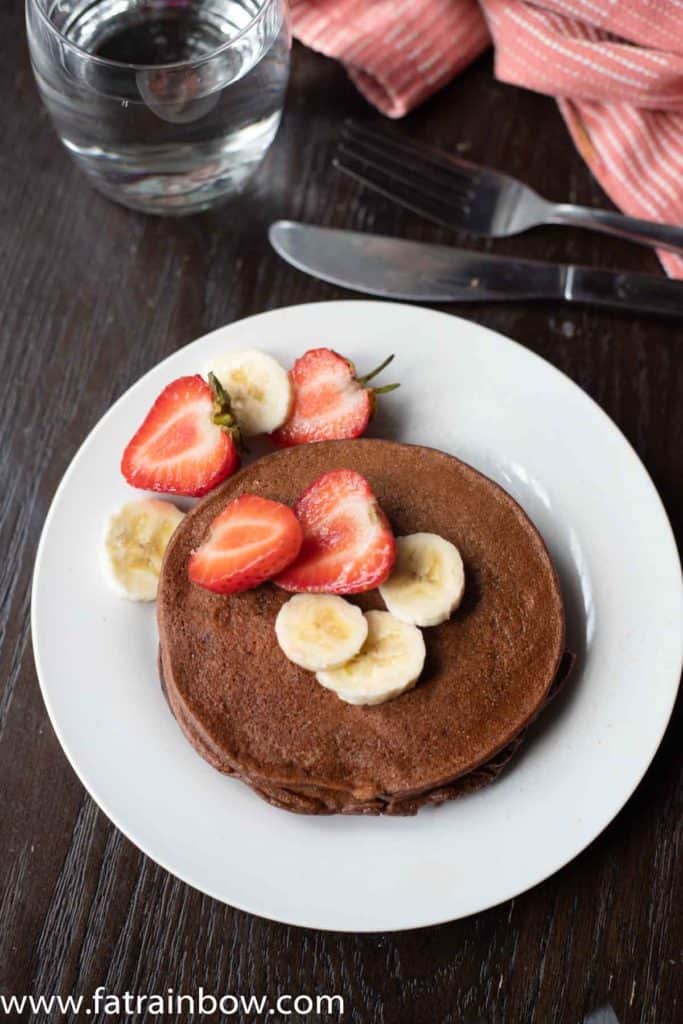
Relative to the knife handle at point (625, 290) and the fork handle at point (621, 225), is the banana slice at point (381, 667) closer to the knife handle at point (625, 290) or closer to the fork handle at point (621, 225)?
the knife handle at point (625, 290)

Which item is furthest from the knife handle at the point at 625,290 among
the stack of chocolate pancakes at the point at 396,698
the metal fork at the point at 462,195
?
the stack of chocolate pancakes at the point at 396,698

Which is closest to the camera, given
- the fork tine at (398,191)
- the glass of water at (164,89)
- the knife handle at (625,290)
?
the glass of water at (164,89)

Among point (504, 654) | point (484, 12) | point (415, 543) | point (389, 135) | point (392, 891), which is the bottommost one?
point (392, 891)

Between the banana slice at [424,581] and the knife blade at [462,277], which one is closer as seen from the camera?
the banana slice at [424,581]

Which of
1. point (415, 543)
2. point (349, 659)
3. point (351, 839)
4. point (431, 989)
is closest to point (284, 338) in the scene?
point (415, 543)

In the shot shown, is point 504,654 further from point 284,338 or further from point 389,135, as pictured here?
point 389,135
